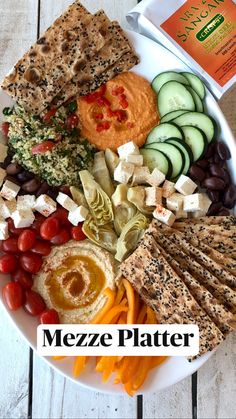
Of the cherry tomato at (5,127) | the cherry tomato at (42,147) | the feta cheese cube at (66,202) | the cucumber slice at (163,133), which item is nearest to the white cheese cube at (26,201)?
the feta cheese cube at (66,202)

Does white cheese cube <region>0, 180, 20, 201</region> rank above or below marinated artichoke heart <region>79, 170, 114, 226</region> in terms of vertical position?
below

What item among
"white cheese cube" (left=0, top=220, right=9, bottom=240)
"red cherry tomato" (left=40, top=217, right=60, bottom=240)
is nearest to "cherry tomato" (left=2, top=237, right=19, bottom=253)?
"white cheese cube" (left=0, top=220, right=9, bottom=240)

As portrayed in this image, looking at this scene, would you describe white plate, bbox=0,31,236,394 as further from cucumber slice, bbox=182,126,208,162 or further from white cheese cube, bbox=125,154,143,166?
white cheese cube, bbox=125,154,143,166

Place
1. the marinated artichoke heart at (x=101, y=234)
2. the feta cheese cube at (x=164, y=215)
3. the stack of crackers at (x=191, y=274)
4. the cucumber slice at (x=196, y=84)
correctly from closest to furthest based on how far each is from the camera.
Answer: the stack of crackers at (x=191, y=274)
the feta cheese cube at (x=164, y=215)
the marinated artichoke heart at (x=101, y=234)
the cucumber slice at (x=196, y=84)

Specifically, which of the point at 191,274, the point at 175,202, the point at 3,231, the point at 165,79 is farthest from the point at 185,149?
the point at 3,231

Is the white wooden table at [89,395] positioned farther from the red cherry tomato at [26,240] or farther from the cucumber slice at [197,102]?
the cucumber slice at [197,102]
